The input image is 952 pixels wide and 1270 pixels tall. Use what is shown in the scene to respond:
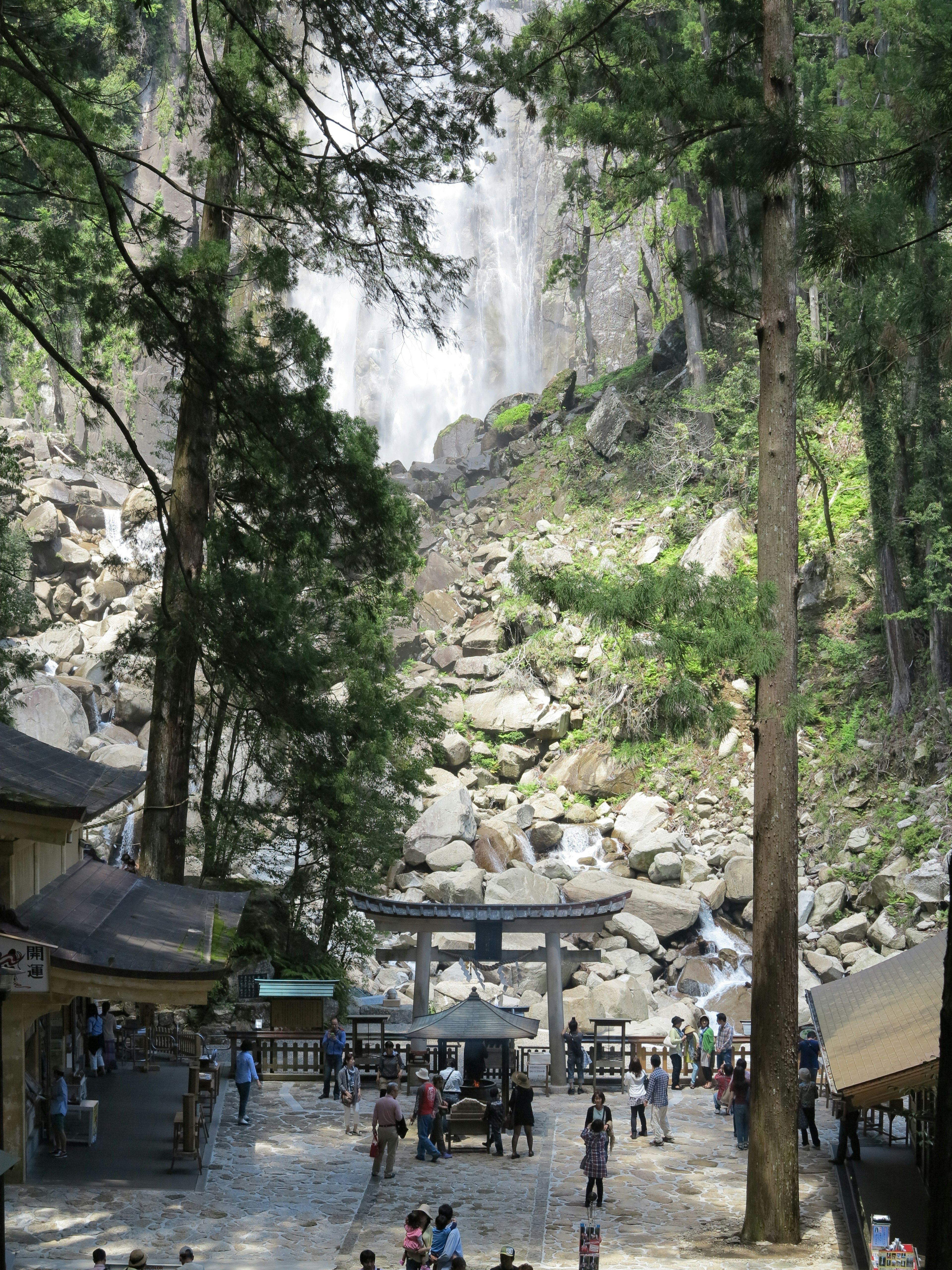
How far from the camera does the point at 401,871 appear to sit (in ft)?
96.0

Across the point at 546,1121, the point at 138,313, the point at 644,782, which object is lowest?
the point at 546,1121

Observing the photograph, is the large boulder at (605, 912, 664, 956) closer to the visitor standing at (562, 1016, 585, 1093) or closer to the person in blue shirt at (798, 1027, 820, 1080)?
the visitor standing at (562, 1016, 585, 1093)

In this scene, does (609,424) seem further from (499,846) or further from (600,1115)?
(600,1115)

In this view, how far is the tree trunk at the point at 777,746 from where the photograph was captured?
10.6m

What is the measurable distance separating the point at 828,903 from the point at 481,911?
10742mm

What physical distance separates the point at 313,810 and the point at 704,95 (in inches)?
578

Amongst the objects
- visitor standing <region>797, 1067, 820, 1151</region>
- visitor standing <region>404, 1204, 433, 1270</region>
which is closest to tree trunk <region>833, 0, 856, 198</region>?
visitor standing <region>797, 1067, 820, 1151</region>

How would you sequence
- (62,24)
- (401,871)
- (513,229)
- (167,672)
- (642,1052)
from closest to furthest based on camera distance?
(167,672) → (642,1052) → (62,24) → (401,871) → (513,229)

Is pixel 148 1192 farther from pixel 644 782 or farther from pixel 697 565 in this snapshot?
pixel 644 782

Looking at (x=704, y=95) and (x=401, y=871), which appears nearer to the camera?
(x=704, y=95)

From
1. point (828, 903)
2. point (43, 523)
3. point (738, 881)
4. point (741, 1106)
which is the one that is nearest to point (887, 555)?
point (828, 903)

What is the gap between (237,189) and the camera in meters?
15.0

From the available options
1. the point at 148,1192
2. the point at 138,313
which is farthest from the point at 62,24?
the point at 148,1192

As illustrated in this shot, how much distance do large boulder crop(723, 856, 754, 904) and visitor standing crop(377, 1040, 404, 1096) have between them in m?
11.3
